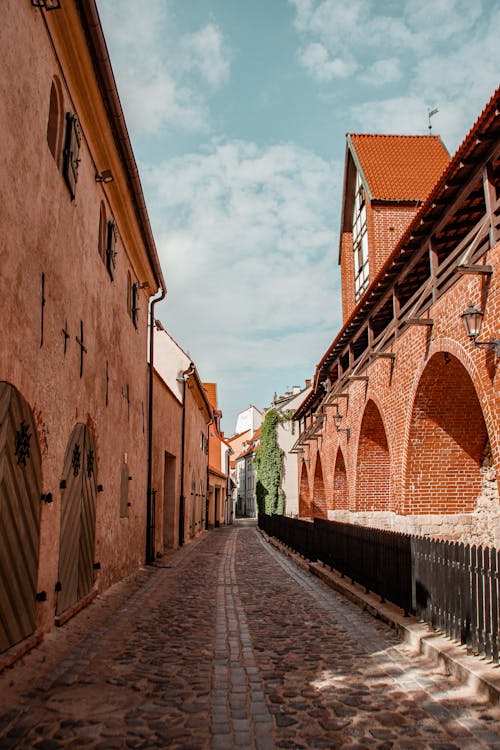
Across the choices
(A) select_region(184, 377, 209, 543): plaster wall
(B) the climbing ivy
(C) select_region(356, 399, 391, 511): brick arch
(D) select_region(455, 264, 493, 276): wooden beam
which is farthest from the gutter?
(B) the climbing ivy

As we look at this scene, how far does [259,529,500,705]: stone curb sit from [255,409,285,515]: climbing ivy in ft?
118

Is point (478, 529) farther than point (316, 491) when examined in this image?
No

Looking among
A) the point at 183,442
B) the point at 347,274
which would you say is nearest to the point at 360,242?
the point at 347,274

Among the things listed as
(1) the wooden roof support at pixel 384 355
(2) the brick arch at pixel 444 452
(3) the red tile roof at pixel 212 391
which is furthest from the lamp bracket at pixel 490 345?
(3) the red tile roof at pixel 212 391

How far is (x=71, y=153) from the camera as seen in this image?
6.77m

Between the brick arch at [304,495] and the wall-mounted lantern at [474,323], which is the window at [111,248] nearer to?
the wall-mounted lantern at [474,323]

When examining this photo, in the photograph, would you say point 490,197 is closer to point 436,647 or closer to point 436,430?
point 436,430

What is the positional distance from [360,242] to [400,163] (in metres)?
3.17

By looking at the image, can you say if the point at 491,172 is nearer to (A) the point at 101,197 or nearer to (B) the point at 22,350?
(A) the point at 101,197

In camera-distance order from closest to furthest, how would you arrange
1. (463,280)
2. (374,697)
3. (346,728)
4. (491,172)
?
1. (346,728)
2. (374,697)
3. (491,172)
4. (463,280)

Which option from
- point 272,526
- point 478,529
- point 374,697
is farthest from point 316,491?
point 374,697

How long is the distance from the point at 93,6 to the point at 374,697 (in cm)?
669

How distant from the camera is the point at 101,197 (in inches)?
347

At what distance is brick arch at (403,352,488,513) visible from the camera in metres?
11.7
